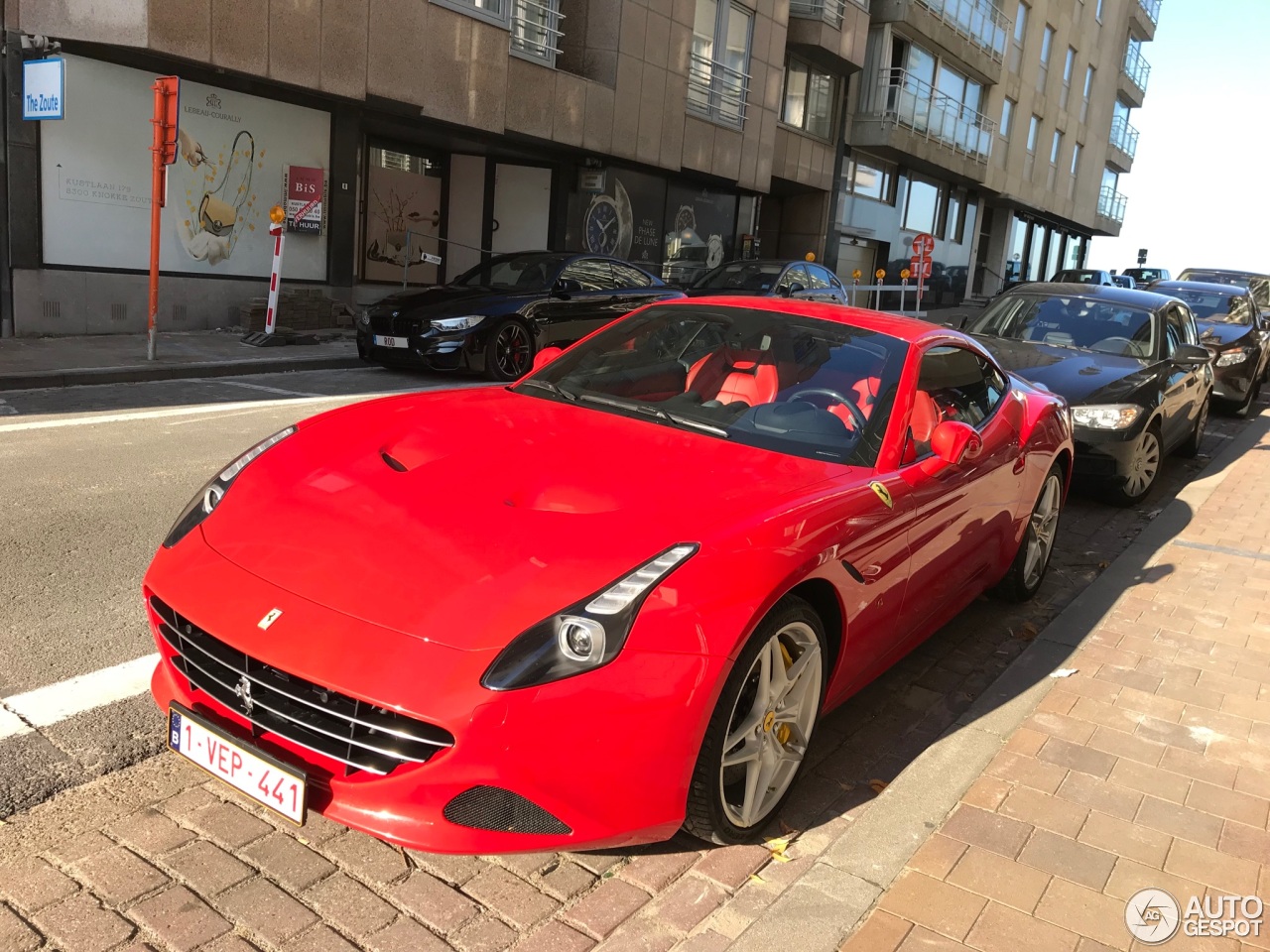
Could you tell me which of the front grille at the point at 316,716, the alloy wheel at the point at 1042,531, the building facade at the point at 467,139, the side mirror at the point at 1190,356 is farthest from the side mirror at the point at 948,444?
the building facade at the point at 467,139

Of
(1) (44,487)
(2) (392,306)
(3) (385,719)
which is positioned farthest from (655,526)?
(2) (392,306)

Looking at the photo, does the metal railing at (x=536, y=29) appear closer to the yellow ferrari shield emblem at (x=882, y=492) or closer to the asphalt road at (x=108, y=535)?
the asphalt road at (x=108, y=535)

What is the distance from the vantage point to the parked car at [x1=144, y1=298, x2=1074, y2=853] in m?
2.32

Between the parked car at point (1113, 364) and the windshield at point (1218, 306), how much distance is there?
4.86m

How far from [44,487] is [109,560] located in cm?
148

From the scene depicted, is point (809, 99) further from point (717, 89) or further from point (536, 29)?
point (536, 29)

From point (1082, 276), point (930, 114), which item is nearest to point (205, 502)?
point (930, 114)

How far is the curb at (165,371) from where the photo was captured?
955 cm

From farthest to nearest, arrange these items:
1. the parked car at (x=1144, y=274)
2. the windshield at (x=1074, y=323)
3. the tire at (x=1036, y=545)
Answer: the parked car at (x=1144, y=274), the windshield at (x=1074, y=323), the tire at (x=1036, y=545)

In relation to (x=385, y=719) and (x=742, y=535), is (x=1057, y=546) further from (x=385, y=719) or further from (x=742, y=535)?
(x=385, y=719)

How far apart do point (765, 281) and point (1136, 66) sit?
4833 cm

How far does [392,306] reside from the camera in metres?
11.6

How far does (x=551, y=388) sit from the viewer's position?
402cm

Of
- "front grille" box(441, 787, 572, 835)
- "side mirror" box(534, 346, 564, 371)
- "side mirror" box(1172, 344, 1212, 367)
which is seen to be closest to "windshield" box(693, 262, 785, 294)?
"side mirror" box(1172, 344, 1212, 367)
